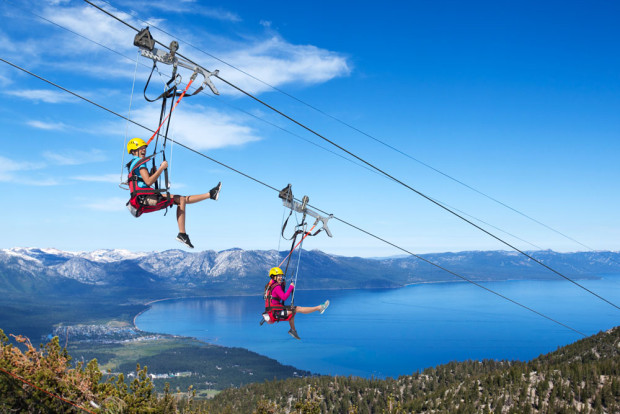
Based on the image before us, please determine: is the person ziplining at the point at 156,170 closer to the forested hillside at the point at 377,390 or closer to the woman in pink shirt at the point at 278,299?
the woman in pink shirt at the point at 278,299

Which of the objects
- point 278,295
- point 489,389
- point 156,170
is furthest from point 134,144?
point 489,389

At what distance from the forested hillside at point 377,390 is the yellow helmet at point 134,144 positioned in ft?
29.8

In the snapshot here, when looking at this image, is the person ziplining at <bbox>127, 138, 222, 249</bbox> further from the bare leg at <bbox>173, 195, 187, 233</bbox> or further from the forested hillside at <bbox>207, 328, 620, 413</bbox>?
the forested hillside at <bbox>207, 328, 620, 413</bbox>

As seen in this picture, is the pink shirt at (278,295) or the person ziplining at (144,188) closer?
the person ziplining at (144,188)

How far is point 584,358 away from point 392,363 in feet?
329

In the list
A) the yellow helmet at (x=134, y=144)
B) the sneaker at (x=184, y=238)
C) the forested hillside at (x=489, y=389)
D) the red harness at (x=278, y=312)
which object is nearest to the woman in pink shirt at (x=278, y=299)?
the red harness at (x=278, y=312)

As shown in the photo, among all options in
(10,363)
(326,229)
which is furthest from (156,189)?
(10,363)

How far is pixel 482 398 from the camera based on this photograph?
6725 cm

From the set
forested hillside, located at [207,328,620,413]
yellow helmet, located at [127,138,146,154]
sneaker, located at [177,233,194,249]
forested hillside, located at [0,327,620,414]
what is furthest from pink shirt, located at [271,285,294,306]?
forested hillside, located at [207,328,620,413]

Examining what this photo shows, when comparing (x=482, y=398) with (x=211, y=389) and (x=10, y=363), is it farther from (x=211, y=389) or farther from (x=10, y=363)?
(x=211, y=389)

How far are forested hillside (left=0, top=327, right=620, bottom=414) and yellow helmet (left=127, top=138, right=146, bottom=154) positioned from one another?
29.8ft

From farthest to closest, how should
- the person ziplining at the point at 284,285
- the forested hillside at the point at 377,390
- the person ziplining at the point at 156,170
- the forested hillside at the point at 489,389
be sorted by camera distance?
the forested hillside at the point at 489,389
the forested hillside at the point at 377,390
the person ziplining at the point at 284,285
the person ziplining at the point at 156,170

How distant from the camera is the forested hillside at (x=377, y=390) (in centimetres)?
A: 1725

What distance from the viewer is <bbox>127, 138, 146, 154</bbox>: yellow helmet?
29.2 feet
